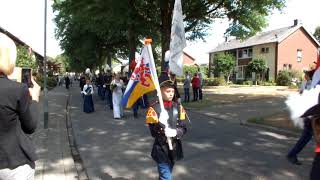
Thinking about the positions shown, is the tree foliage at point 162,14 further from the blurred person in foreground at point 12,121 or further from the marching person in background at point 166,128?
the blurred person in foreground at point 12,121

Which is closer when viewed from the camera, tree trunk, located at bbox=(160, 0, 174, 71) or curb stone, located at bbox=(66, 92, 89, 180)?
curb stone, located at bbox=(66, 92, 89, 180)

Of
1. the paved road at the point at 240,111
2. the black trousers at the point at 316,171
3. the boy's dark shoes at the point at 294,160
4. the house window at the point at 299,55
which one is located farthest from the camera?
the house window at the point at 299,55

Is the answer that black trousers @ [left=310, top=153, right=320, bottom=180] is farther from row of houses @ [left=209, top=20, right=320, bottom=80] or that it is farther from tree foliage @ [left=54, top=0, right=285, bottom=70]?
row of houses @ [left=209, top=20, right=320, bottom=80]

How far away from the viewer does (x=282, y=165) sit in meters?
7.89

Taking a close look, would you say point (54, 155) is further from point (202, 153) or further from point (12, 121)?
point (12, 121)

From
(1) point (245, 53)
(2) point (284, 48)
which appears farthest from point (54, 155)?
(1) point (245, 53)

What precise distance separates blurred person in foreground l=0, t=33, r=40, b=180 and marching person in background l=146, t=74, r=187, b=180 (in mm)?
A: 2011

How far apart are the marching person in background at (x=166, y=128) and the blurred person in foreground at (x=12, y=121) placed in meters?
2.01

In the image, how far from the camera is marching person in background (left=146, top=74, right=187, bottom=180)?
5094 mm

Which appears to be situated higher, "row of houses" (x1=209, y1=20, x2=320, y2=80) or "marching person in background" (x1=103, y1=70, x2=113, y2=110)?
"row of houses" (x1=209, y1=20, x2=320, y2=80)

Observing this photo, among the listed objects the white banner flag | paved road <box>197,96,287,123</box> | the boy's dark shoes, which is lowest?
the boy's dark shoes

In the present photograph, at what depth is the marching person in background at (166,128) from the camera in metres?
5.09

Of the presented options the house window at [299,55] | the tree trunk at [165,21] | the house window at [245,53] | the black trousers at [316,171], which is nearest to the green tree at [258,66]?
the house window at [299,55]

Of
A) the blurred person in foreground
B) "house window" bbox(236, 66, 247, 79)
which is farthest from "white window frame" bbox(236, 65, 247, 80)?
the blurred person in foreground
